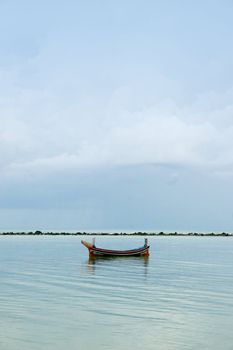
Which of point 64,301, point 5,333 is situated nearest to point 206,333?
point 5,333

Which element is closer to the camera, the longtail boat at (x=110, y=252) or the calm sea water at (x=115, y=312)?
the calm sea water at (x=115, y=312)

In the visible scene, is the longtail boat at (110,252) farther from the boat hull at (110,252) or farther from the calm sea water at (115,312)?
the calm sea water at (115,312)

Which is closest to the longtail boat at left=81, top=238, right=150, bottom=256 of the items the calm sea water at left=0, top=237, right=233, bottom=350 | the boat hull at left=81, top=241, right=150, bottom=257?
the boat hull at left=81, top=241, right=150, bottom=257

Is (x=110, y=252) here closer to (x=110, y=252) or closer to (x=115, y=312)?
(x=110, y=252)

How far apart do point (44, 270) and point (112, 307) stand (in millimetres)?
23774

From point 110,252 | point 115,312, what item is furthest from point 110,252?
point 115,312

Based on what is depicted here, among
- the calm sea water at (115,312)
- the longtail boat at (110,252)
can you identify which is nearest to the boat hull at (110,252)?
the longtail boat at (110,252)

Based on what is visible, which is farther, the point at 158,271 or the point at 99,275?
the point at 158,271

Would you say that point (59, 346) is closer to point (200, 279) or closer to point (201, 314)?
point (201, 314)

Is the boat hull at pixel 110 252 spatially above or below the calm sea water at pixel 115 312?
above

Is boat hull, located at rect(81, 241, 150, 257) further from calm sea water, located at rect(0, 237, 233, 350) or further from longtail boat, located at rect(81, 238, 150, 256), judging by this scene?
calm sea water, located at rect(0, 237, 233, 350)

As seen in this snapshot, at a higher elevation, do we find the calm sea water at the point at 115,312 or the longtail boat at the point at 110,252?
the longtail boat at the point at 110,252

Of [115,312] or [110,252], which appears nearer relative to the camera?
[115,312]

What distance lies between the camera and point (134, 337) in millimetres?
19797
